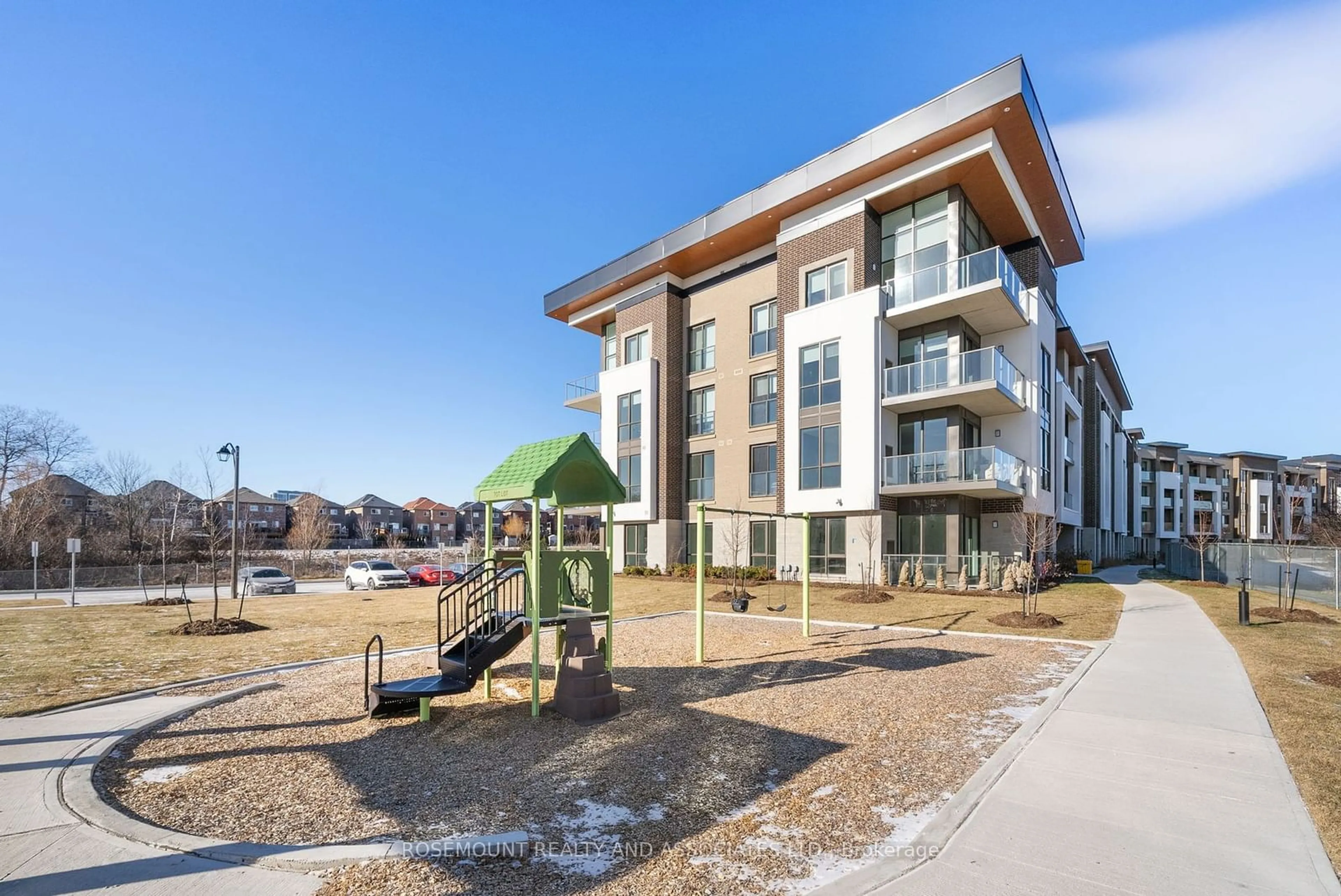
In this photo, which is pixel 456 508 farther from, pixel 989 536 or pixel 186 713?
pixel 186 713

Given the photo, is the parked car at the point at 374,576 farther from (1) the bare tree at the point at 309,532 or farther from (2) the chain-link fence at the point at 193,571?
(1) the bare tree at the point at 309,532

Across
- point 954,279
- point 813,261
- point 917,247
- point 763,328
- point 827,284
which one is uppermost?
point 813,261

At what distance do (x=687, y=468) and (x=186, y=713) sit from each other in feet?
83.8

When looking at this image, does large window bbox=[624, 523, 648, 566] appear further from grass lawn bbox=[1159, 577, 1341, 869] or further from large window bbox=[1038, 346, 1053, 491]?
grass lawn bbox=[1159, 577, 1341, 869]

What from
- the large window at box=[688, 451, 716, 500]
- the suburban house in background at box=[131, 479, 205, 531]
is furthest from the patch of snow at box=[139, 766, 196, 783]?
the suburban house in background at box=[131, 479, 205, 531]

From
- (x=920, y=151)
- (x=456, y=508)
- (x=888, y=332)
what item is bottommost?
(x=456, y=508)

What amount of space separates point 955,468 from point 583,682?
18347 millimetres

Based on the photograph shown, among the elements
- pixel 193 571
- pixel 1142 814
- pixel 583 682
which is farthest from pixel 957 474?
pixel 193 571

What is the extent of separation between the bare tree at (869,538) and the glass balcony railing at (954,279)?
7948mm

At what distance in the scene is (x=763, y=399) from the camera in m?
29.3

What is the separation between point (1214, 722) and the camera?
7441 mm

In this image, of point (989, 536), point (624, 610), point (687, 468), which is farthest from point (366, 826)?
point (687, 468)

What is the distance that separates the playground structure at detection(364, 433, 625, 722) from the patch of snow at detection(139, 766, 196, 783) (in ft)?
6.17

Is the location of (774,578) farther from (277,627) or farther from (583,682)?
(583,682)
